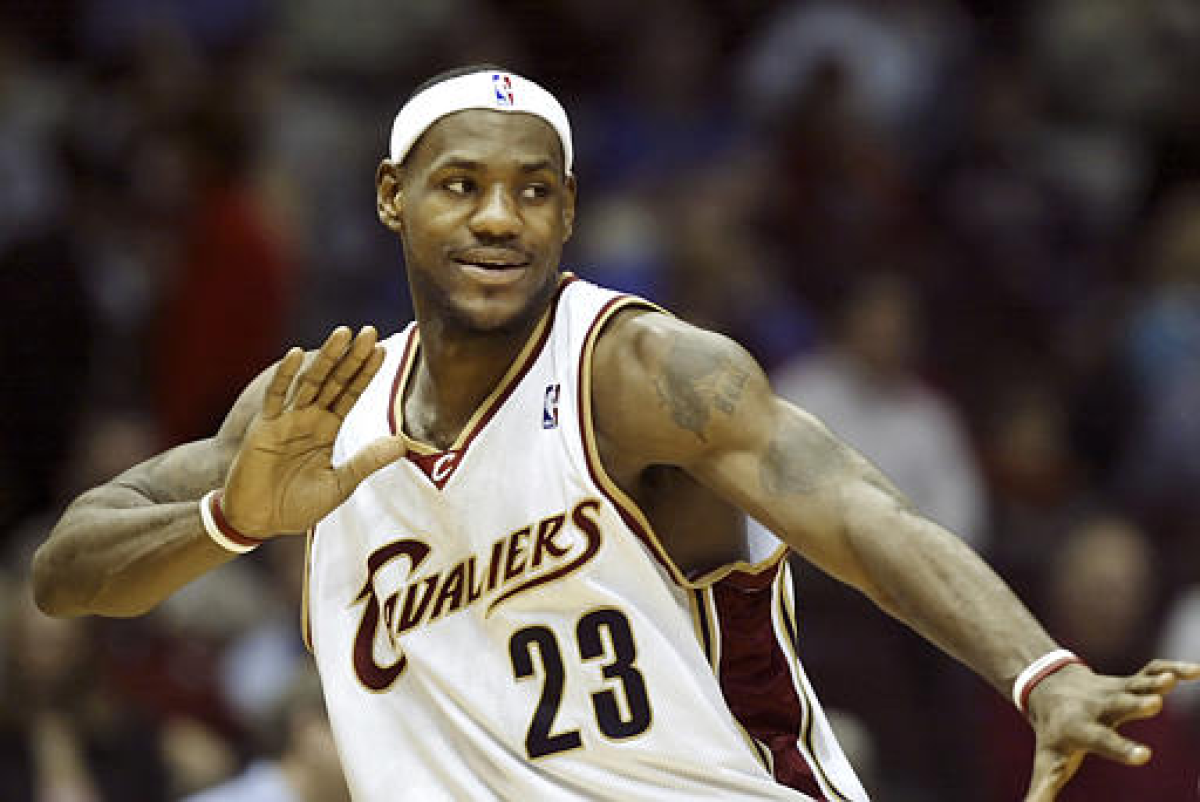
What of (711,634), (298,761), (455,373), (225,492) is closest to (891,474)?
(298,761)

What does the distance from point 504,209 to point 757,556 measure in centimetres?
94

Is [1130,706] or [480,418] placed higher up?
[480,418]

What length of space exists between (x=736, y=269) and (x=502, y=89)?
18.4 feet

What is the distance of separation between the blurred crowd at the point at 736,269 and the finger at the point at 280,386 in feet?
11.8

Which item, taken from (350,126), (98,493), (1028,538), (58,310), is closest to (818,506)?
(98,493)

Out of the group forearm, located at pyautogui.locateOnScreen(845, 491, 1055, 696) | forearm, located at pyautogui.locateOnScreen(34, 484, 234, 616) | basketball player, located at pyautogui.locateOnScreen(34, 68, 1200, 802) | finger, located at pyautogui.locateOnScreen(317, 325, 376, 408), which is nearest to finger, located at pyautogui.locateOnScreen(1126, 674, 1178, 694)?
forearm, located at pyautogui.locateOnScreen(845, 491, 1055, 696)

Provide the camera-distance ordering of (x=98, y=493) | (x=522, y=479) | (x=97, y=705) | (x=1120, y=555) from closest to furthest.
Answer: (x=522, y=479) < (x=98, y=493) < (x=97, y=705) < (x=1120, y=555)

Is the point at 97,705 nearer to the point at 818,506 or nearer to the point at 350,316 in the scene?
the point at 350,316

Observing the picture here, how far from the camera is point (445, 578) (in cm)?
509

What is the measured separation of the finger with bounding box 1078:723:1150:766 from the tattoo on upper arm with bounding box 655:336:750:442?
1163mm

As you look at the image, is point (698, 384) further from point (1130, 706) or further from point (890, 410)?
point (890, 410)

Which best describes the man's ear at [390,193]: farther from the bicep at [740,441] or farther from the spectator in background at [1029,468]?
the spectator in background at [1029,468]

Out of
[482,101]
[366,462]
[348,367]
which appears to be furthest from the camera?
[482,101]

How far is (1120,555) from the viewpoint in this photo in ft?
29.9
